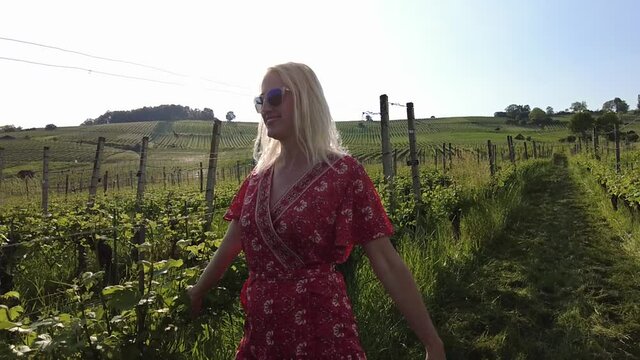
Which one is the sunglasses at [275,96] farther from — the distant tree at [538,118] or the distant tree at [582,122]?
the distant tree at [538,118]

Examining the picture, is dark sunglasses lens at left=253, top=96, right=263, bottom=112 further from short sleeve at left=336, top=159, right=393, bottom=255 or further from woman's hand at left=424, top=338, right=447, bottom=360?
woman's hand at left=424, top=338, right=447, bottom=360

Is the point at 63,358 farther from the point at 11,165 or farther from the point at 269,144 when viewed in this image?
the point at 11,165

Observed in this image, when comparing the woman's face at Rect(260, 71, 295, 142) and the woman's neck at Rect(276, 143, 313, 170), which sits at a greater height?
the woman's face at Rect(260, 71, 295, 142)

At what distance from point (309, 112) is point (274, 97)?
14cm

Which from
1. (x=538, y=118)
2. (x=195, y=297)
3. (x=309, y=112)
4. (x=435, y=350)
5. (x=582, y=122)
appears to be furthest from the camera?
(x=538, y=118)

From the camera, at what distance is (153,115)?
107m

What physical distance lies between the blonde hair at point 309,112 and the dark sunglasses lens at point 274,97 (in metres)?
0.04

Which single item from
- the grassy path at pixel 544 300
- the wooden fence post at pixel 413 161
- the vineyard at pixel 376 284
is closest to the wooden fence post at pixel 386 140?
the vineyard at pixel 376 284

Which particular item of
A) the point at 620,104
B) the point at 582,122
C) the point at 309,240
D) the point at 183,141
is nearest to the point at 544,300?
the point at 309,240

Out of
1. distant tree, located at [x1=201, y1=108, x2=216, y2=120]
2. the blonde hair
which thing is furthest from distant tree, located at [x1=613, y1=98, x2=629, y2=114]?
the blonde hair

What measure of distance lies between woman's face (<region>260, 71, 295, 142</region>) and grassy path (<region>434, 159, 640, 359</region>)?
9.75 ft

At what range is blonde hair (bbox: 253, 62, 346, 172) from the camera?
5.43ft

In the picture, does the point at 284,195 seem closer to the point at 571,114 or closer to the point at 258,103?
the point at 258,103

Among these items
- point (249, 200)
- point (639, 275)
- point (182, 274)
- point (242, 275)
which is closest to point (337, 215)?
point (249, 200)
